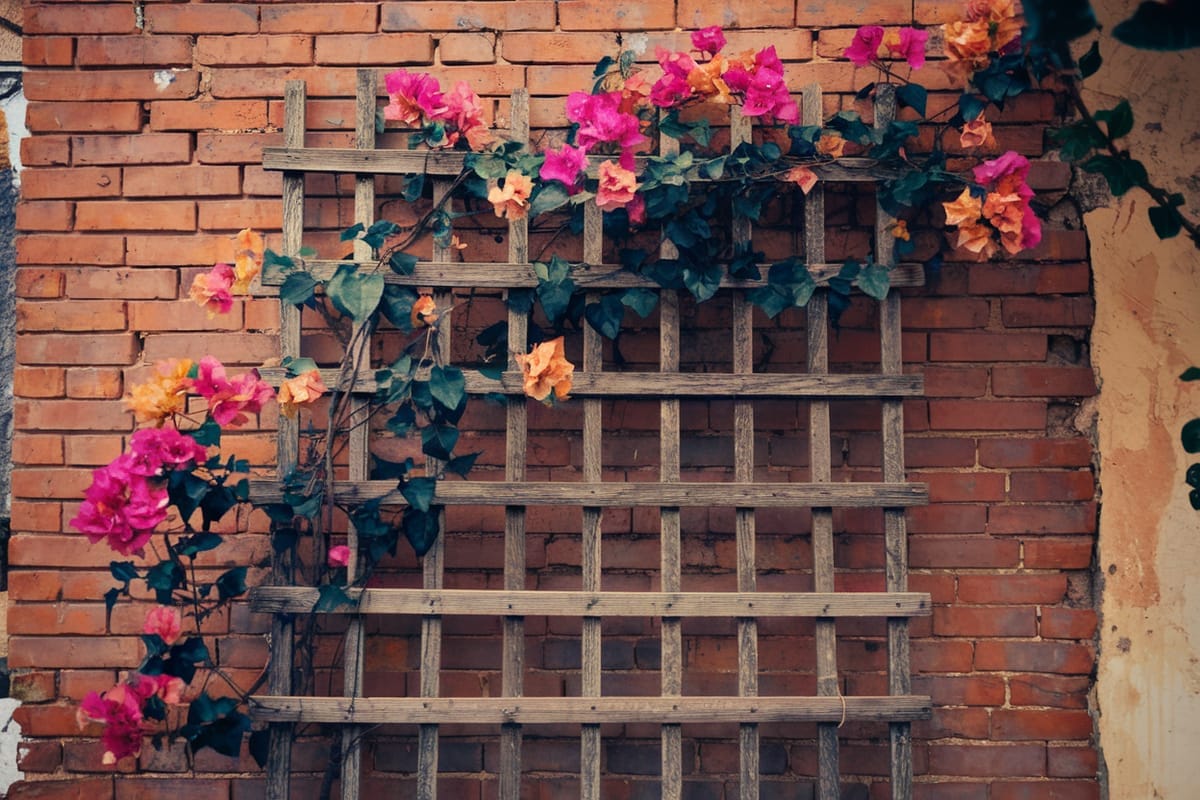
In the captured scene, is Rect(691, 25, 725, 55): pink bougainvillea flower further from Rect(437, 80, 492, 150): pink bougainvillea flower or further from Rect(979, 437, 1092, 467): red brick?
Rect(979, 437, 1092, 467): red brick

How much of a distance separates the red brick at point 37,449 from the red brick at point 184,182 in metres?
0.61

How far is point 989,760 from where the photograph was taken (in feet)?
7.06

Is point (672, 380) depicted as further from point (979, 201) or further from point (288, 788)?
point (288, 788)

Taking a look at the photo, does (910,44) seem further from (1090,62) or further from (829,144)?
(1090,62)

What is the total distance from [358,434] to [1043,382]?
1593 mm

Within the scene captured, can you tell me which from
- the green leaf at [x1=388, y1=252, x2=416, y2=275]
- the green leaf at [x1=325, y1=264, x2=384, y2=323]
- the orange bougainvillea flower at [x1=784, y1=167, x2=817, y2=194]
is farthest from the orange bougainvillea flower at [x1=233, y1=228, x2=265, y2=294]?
the orange bougainvillea flower at [x1=784, y1=167, x2=817, y2=194]

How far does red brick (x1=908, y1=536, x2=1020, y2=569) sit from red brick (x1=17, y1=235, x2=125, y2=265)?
2.02 meters

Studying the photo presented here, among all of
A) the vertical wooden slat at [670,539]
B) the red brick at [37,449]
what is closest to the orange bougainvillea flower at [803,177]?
the vertical wooden slat at [670,539]

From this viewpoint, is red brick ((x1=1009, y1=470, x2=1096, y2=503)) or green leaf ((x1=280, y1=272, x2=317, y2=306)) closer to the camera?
green leaf ((x1=280, y1=272, x2=317, y2=306))

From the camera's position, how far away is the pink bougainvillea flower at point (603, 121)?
1969mm

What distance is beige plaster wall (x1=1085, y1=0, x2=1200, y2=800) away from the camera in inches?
84.0

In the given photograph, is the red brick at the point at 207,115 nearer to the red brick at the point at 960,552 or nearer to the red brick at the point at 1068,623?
the red brick at the point at 960,552

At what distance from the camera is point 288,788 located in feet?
6.77

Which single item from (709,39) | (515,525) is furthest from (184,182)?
(709,39)
